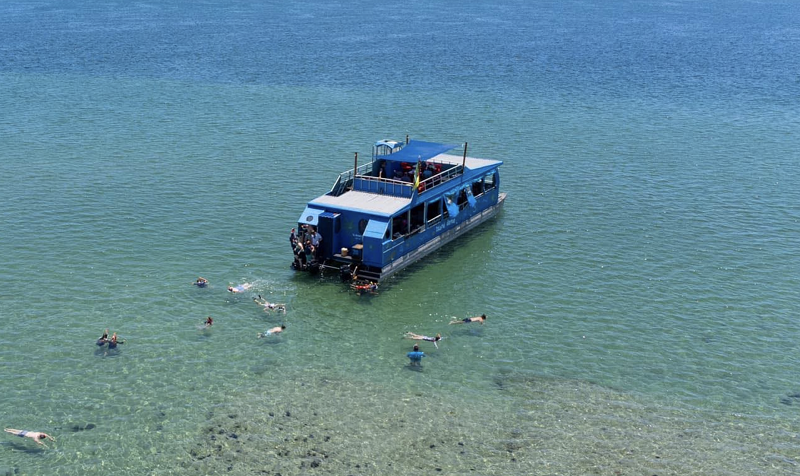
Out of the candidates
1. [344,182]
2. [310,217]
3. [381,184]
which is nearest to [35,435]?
[310,217]

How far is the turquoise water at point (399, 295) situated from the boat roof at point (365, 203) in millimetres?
5017

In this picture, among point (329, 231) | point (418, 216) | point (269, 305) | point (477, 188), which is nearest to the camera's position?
point (269, 305)

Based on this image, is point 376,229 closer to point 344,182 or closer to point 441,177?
point 344,182

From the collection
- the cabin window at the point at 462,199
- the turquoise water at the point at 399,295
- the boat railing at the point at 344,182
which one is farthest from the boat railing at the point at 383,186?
the cabin window at the point at 462,199

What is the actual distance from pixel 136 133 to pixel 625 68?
290ft

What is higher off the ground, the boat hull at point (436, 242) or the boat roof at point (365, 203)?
the boat roof at point (365, 203)

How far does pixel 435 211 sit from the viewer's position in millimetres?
63188

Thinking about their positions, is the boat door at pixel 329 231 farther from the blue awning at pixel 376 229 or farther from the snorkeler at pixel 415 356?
the snorkeler at pixel 415 356

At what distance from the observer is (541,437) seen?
3981cm

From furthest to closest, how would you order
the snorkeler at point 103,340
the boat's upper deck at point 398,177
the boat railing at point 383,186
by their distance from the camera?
the boat railing at point 383,186
the boat's upper deck at point 398,177
the snorkeler at point 103,340

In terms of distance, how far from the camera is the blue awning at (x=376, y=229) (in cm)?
5506

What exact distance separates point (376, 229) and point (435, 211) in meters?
8.95

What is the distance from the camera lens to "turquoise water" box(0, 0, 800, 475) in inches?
1550

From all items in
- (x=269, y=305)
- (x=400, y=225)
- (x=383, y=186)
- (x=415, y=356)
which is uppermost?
(x=383, y=186)
